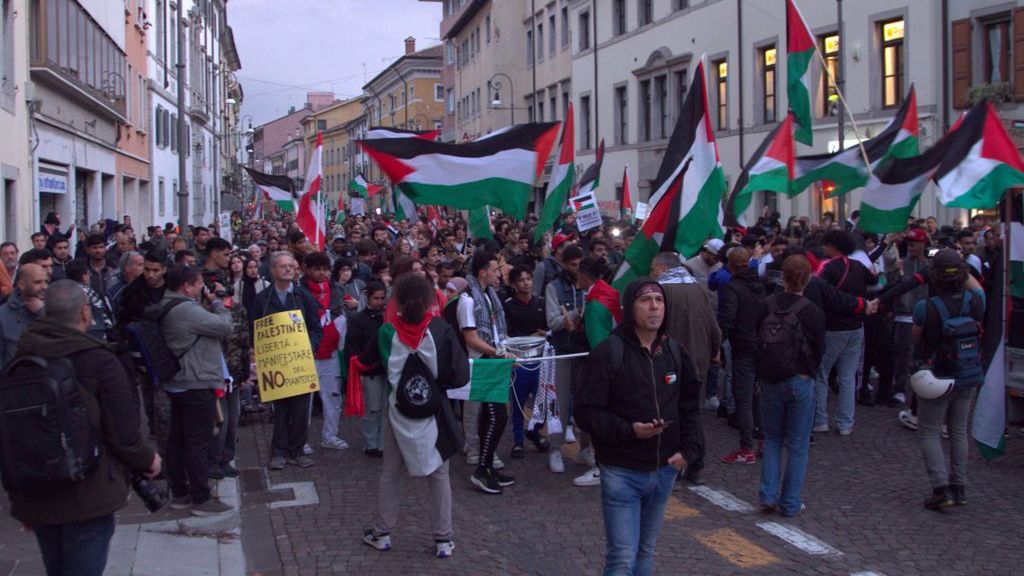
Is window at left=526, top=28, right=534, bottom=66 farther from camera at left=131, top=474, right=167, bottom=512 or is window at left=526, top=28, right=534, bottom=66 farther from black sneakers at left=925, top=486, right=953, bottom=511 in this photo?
camera at left=131, top=474, right=167, bottom=512

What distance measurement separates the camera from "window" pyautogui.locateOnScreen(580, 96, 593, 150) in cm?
4331

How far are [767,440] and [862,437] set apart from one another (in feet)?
8.80

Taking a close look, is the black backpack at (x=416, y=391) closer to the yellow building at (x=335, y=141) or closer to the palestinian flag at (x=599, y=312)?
the palestinian flag at (x=599, y=312)

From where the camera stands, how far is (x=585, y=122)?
1719 inches

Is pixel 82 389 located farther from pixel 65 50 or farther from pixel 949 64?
pixel 949 64

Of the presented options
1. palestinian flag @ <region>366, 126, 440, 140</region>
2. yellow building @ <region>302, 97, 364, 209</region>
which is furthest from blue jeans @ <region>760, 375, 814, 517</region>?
yellow building @ <region>302, 97, 364, 209</region>

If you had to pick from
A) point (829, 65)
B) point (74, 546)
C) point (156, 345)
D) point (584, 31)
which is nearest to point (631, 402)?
point (74, 546)

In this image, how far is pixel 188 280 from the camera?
22.7 ft

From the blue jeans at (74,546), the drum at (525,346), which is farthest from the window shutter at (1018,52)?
the blue jeans at (74,546)

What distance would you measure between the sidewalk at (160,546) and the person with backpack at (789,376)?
3.58 meters

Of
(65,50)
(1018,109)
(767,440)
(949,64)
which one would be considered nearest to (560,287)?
(767,440)

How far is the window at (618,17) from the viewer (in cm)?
3916

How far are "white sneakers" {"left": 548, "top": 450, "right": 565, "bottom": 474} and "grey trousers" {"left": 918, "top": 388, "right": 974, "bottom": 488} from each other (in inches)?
109

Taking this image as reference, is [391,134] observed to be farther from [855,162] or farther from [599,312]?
[855,162]
